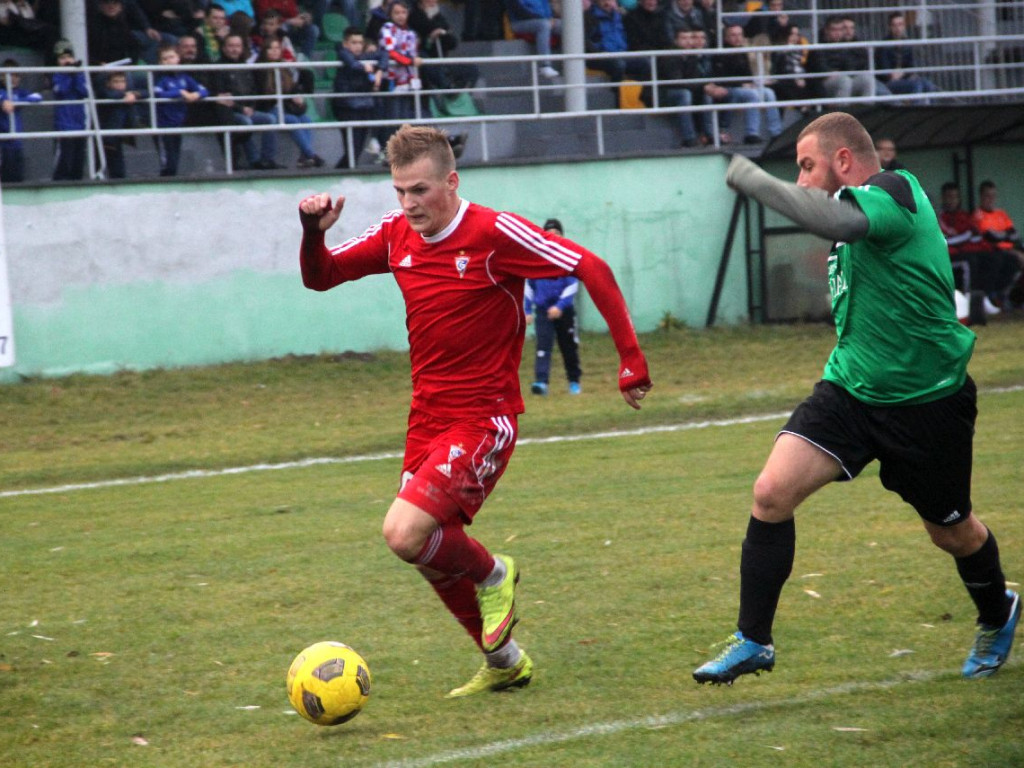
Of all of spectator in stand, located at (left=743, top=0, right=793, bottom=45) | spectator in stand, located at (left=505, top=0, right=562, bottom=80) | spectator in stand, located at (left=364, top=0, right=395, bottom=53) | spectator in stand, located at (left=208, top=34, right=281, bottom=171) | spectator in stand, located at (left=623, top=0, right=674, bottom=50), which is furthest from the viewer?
spectator in stand, located at (left=743, top=0, right=793, bottom=45)

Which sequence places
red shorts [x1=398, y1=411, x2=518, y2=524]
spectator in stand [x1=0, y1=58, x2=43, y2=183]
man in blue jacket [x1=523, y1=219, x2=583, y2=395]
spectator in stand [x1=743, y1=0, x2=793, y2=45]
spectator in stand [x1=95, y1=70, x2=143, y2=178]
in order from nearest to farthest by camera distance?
red shorts [x1=398, y1=411, x2=518, y2=524], man in blue jacket [x1=523, y1=219, x2=583, y2=395], spectator in stand [x1=0, y1=58, x2=43, y2=183], spectator in stand [x1=95, y1=70, x2=143, y2=178], spectator in stand [x1=743, y1=0, x2=793, y2=45]

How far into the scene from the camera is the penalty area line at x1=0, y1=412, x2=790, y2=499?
11008mm

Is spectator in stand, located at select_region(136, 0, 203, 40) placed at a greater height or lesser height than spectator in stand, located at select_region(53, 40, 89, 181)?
greater

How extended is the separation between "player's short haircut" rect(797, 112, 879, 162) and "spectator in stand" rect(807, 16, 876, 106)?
17.4 metres

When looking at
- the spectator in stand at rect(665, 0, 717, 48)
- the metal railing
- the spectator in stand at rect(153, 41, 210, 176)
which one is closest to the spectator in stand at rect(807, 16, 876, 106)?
the metal railing

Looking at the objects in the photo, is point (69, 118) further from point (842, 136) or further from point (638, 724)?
point (638, 724)

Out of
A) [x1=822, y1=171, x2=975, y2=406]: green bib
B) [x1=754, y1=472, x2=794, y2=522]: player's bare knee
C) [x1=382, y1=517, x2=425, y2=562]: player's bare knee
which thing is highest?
[x1=822, y1=171, x2=975, y2=406]: green bib

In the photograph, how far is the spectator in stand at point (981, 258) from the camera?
67.7 feet

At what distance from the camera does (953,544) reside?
5316mm

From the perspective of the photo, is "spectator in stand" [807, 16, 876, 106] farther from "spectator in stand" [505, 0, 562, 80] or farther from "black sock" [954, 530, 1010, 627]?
"black sock" [954, 530, 1010, 627]

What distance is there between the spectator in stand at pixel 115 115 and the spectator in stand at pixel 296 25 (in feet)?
10.5

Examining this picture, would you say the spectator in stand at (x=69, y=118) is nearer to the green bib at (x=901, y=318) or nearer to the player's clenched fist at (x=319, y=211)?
the player's clenched fist at (x=319, y=211)

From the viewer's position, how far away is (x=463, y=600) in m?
5.55

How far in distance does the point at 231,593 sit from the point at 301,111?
12.7 metres
